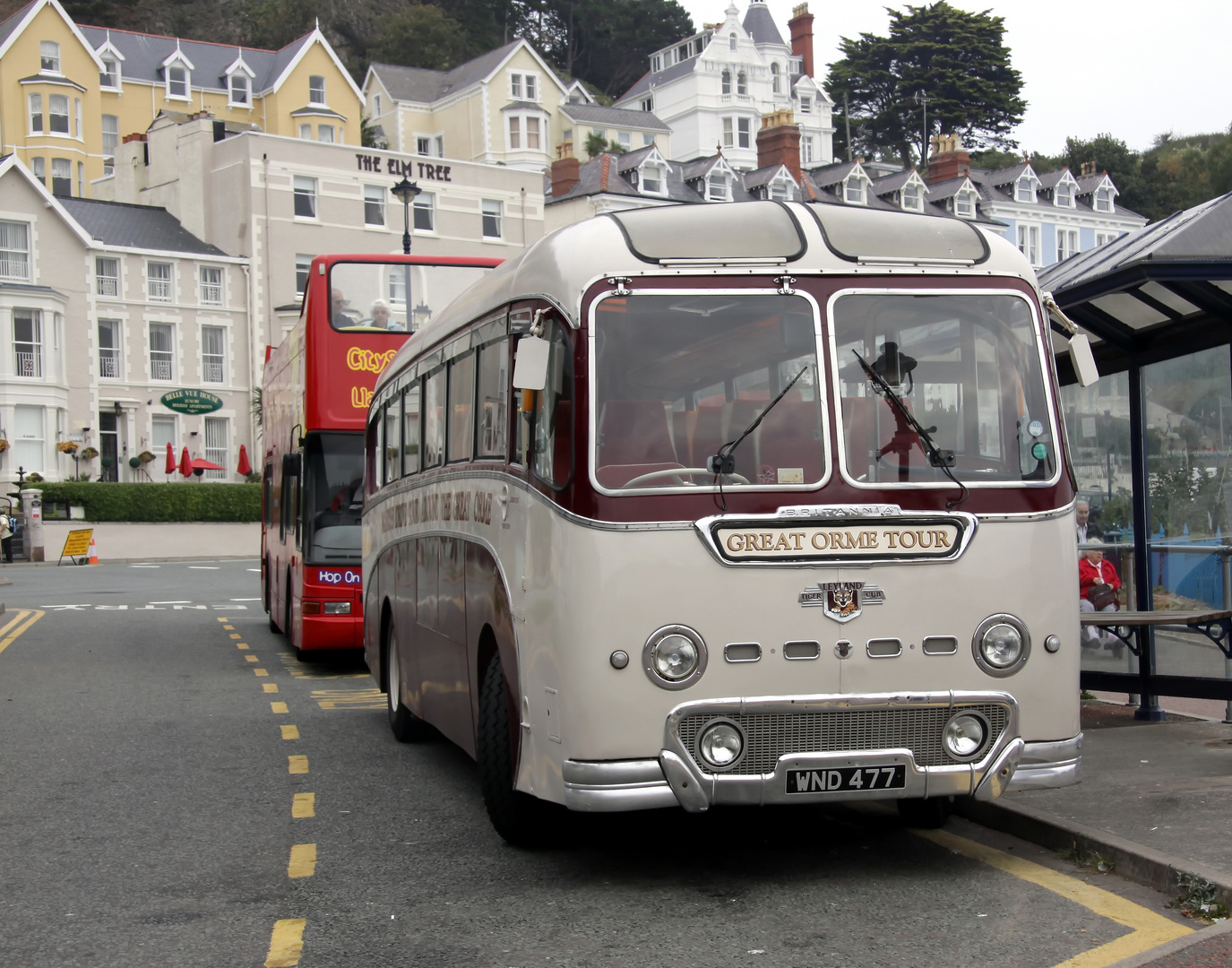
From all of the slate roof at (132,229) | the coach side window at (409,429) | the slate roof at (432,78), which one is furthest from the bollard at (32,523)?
the slate roof at (432,78)

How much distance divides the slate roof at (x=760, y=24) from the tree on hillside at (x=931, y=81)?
472 centimetres

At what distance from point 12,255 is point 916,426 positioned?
54.0m

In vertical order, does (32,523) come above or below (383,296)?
below

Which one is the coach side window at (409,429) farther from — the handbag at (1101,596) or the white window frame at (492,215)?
the white window frame at (492,215)

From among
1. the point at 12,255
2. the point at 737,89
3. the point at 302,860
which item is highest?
the point at 737,89

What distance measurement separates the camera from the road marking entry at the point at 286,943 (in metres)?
5.57

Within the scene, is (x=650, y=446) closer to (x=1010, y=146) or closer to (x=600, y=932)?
(x=600, y=932)

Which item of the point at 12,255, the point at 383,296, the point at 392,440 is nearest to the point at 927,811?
the point at 392,440

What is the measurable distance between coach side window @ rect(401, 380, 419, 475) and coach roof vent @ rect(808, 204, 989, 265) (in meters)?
4.07

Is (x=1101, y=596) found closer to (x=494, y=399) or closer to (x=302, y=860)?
(x=494, y=399)

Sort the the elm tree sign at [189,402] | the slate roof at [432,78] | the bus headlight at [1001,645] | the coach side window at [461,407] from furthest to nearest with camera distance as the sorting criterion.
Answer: the slate roof at [432,78] < the the elm tree sign at [189,402] < the coach side window at [461,407] < the bus headlight at [1001,645]

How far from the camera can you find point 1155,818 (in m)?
6.95

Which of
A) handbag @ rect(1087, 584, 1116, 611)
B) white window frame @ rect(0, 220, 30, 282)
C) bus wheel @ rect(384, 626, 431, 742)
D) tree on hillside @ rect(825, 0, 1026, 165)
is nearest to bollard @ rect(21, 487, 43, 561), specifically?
white window frame @ rect(0, 220, 30, 282)

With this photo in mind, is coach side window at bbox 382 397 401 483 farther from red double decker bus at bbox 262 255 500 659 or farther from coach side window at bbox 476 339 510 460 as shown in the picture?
red double decker bus at bbox 262 255 500 659
